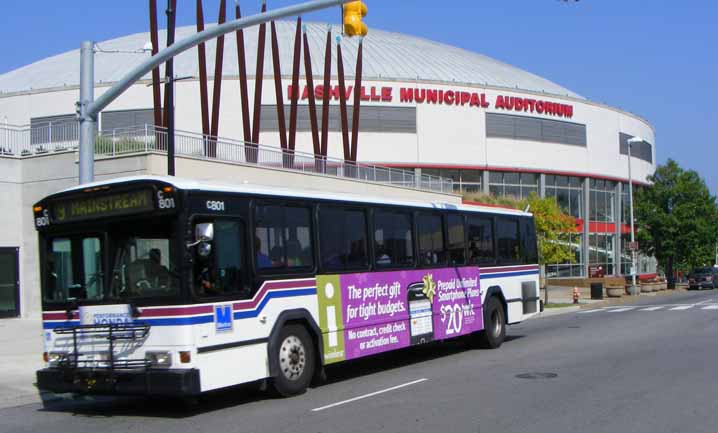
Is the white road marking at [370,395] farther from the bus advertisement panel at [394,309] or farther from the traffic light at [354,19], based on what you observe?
the traffic light at [354,19]

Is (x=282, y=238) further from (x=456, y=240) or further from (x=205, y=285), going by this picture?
(x=456, y=240)

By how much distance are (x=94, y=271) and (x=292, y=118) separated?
101 feet

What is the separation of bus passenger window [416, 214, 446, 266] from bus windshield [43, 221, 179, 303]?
6190 millimetres

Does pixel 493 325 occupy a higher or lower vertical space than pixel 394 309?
lower

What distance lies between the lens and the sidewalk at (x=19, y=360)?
12984 mm

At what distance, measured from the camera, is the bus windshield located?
10.4 meters

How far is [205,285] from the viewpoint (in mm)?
10461

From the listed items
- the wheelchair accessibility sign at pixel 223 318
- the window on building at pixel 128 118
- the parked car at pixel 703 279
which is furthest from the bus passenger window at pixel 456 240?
the parked car at pixel 703 279

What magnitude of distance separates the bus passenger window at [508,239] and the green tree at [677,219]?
4458cm

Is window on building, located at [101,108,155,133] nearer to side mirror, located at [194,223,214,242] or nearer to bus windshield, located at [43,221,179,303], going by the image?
bus windshield, located at [43,221,179,303]

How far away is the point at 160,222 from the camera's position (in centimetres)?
1045

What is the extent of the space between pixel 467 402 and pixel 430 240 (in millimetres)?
5473

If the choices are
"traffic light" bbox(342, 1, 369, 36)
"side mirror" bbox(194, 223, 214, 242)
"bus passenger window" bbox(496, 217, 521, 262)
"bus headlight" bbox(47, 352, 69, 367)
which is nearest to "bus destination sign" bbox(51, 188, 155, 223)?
"side mirror" bbox(194, 223, 214, 242)

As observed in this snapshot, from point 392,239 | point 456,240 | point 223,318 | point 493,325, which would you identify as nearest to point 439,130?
point 493,325
